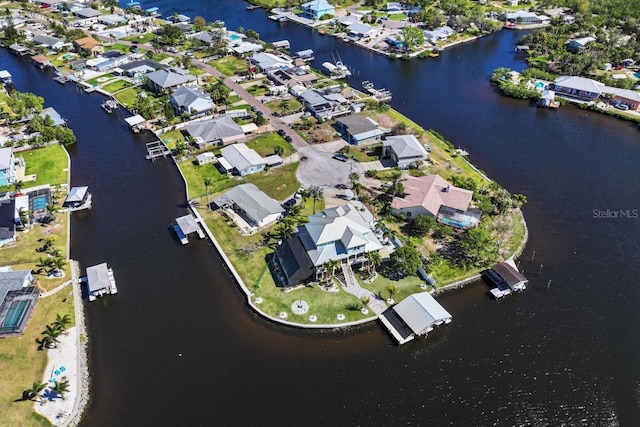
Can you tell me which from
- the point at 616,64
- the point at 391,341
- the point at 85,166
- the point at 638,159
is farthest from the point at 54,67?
the point at 616,64

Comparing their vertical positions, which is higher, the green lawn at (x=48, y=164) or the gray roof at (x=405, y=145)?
the gray roof at (x=405, y=145)

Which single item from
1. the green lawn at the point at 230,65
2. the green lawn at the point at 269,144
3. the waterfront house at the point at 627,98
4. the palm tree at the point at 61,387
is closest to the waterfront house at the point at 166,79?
the green lawn at the point at 230,65

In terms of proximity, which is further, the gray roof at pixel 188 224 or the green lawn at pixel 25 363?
the gray roof at pixel 188 224

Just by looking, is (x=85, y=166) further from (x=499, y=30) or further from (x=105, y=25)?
(x=499, y=30)

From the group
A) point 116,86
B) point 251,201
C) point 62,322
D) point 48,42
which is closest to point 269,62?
point 116,86

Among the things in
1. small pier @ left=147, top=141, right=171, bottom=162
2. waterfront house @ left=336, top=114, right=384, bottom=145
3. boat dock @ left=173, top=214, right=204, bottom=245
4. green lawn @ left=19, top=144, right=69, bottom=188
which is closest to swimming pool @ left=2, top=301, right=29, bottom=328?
boat dock @ left=173, top=214, right=204, bottom=245

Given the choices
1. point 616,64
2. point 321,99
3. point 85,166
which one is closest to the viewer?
point 85,166

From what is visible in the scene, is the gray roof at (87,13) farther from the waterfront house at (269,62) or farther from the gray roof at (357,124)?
the gray roof at (357,124)
